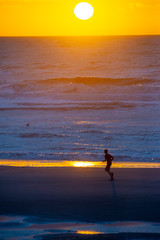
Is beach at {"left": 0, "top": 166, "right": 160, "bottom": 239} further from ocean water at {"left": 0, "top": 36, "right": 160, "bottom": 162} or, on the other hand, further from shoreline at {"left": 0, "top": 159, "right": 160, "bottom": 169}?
ocean water at {"left": 0, "top": 36, "right": 160, "bottom": 162}

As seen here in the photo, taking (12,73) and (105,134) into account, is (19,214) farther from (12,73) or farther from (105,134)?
(12,73)

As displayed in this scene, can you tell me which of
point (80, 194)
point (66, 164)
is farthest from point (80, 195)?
point (66, 164)

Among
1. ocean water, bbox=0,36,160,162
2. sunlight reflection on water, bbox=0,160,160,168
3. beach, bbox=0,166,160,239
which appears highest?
ocean water, bbox=0,36,160,162

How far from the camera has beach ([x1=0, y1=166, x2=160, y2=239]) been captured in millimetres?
8758

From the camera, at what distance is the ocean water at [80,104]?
17.8 m

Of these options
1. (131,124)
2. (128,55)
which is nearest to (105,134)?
(131,124)

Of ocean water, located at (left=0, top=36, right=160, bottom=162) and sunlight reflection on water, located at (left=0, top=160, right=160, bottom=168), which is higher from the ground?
ocean water, located at (left=0, top=36, right=160, bottom=162)

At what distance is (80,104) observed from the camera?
1406 inches

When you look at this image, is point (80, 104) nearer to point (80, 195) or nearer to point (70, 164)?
point (70, 164)

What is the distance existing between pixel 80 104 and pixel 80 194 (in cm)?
2558

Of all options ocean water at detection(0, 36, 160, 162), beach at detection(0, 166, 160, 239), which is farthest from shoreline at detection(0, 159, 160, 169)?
beach at detection(0, 166, 160, 239)

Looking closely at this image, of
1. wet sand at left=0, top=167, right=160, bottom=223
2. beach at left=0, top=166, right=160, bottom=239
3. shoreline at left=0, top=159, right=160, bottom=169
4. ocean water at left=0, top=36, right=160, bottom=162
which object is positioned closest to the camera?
beach at left=0, top=166, right=160, bottom=239

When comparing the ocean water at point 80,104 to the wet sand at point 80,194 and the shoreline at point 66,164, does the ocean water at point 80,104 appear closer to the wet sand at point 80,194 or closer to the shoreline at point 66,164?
the shoreline at point 66,164

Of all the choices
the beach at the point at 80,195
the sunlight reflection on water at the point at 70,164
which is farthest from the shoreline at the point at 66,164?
the beach at the point at 80,195
